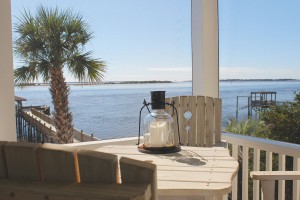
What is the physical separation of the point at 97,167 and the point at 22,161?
0.66 feet

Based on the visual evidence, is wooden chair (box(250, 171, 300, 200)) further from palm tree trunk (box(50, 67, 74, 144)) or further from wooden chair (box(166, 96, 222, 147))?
palm tree trunk (box(50, 67, 74, 144))

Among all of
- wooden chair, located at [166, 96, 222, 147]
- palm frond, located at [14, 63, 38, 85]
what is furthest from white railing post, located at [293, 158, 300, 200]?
palm frond, located at [14, 63, 38, 85]

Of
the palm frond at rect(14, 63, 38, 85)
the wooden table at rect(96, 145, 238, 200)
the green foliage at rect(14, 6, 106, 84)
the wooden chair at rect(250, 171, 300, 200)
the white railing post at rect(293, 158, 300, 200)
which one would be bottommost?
the white railing post at rect(293, 158, 300, 200)

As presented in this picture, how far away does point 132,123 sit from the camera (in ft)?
11.6

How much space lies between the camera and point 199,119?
2.75 meters

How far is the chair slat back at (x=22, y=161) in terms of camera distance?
79cm

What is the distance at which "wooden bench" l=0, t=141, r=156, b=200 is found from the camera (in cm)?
73

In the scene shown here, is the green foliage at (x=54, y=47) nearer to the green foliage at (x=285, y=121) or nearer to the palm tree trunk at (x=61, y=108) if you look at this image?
the palm tree trunk at (x=61, y=108)

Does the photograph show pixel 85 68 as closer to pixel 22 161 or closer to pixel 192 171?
pixel 192 171

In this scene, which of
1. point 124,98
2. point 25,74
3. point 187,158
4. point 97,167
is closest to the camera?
point 97,167

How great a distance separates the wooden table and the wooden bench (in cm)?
56

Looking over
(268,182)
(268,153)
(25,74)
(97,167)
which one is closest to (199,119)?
(268,153)

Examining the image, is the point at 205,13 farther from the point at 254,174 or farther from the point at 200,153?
the point at 254,174

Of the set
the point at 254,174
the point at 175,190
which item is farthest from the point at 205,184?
the point at 254,174
